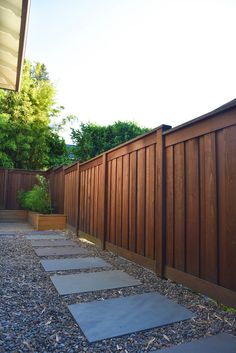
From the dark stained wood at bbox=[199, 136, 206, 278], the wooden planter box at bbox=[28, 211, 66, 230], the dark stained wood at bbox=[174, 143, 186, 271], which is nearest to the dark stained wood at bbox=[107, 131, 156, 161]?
the dark stained wood at bbox=[174, 143, 186, 271]

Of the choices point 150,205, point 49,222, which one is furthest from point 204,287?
point 49,222

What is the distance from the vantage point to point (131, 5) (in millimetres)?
4141

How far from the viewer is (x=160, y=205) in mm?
2463

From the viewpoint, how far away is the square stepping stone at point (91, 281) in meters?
2.14

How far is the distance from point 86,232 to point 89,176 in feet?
3.41

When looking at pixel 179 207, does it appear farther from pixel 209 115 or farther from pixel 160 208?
pixel 209 115

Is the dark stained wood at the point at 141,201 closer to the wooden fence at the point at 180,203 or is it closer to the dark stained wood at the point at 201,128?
the wooden fence at the point at 180,203

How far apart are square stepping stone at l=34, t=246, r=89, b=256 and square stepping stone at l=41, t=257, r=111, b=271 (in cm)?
39

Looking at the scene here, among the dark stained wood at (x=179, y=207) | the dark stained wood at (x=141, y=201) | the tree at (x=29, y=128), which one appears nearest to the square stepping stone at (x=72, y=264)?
the dark stained wood at (x=141, y=201)

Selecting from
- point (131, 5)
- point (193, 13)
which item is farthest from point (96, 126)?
point (193, 13)

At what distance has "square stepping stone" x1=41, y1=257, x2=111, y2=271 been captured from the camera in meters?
2.79

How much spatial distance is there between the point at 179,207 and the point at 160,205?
261 mm

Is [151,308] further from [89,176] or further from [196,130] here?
[89,176]

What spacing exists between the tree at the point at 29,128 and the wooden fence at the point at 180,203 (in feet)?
22.1
